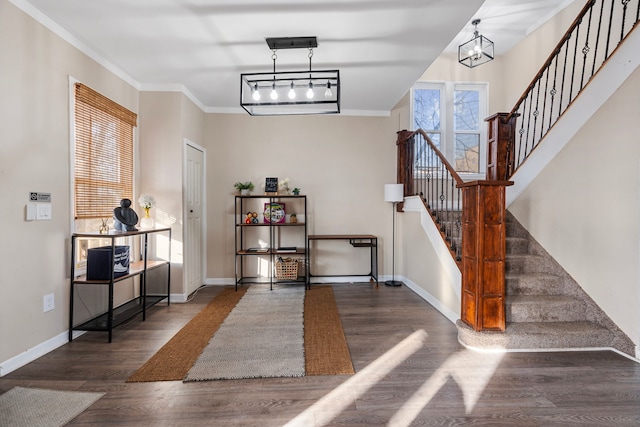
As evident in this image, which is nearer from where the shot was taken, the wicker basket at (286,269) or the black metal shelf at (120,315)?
the black metal shelf at (120,315)

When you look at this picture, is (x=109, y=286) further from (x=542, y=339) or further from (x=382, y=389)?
(x=542, y=339)

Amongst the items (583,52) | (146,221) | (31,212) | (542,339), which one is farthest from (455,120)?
(31,212)

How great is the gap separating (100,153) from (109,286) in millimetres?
1381

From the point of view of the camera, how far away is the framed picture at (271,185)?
4.55m

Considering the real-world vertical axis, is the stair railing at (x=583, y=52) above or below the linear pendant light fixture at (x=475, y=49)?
below

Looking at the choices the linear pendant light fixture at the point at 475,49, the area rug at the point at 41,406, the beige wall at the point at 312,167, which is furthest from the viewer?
the beige wall at the point at 312,167

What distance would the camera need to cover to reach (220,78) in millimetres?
3699

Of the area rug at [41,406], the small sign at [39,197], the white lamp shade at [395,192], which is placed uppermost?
the white lamp shade at [395,192]

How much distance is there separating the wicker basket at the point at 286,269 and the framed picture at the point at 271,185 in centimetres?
103

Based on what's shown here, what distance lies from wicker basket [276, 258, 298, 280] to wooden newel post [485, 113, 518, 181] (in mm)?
2835

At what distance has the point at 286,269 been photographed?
15.2 feet

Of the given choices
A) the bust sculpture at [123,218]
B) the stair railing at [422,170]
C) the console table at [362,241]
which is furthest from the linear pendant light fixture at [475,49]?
the bust sculpture at [123,218]

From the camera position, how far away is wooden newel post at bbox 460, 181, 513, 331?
256 centimetres

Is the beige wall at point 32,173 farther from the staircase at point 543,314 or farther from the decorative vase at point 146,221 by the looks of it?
the staircase at point 543,314
